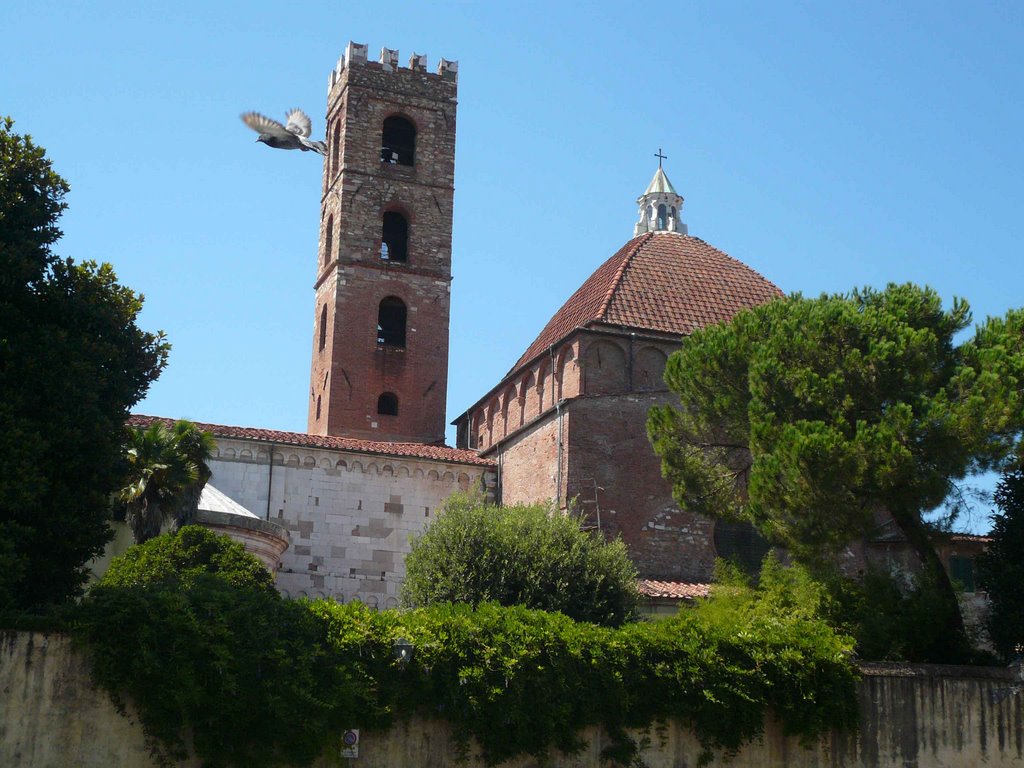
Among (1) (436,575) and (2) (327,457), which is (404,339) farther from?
(1) (436,575)

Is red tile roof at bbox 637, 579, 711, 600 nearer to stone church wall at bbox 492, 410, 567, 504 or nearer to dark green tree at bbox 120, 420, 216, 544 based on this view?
stone church wall at bbox 492, 410, 567, 504

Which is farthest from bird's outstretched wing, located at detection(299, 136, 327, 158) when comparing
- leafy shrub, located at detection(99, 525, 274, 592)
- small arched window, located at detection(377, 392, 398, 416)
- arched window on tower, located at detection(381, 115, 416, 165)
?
leafy shrub, located at detection(99, 525, 274, 592)

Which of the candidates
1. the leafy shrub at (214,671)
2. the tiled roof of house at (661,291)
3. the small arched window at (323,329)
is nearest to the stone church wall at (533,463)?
the tiled roof of house at (661,291)

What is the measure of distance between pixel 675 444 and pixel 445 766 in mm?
7966

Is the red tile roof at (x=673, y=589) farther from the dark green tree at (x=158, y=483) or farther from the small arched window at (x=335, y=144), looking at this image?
the small arched window at (x=335, y=144)

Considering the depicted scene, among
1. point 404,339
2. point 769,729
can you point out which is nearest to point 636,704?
point 769,729

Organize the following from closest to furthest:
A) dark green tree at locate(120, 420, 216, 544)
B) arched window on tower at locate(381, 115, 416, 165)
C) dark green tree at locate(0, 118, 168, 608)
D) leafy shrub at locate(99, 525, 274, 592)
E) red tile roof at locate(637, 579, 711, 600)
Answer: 1. dark green tree at locate(0, 118, 168, 608)
2. leafy shrub at locate(99, 525, 274, 592)
3. dark green tree at locate(120, 420, 216, 544)
4. red tile roof at locate(637, 579, 711, 600)
5. arched window on tower at locate(381, 115, 416, 165)

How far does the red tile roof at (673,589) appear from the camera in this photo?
22.3 metres

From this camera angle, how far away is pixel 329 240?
111 feet

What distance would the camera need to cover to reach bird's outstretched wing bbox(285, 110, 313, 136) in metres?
33.3

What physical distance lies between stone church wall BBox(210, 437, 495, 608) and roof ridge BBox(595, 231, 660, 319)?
4.89 metres

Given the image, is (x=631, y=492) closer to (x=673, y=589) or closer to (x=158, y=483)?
(x=673, y=589)

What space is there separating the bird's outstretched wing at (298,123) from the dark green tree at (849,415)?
1625 cm

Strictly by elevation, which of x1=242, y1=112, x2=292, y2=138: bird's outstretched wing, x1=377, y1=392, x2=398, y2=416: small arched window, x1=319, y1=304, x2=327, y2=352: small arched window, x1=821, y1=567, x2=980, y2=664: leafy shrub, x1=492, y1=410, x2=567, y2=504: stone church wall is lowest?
x1=821, y1=567, x2=980, y2=664: leafy shrub
